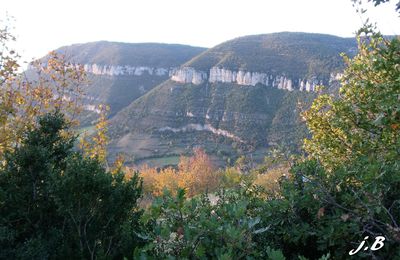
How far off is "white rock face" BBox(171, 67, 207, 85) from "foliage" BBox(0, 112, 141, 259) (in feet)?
416

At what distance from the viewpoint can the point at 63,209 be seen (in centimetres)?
468

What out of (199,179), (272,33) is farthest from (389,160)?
(272,33)

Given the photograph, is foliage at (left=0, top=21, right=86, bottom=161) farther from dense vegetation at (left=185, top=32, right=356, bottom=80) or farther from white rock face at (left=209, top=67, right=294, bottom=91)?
white rock face at (left=209, top=67, right=294, bottom=91)

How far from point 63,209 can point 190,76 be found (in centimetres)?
12989

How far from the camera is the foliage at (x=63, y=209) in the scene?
183 inches

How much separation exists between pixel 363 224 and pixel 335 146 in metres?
5.62

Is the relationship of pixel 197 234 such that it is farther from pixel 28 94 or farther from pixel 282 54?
pixel 282 54

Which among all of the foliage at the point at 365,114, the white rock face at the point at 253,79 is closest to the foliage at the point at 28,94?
the foliage at the point at 365,114

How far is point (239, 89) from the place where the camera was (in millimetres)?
122062

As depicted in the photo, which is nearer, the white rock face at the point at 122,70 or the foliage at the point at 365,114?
the foliage at the point at 365,114

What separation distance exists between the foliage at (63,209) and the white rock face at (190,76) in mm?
126668

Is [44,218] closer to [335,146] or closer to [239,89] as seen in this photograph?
[335,146]

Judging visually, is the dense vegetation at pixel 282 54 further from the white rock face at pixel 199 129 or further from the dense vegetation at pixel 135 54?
the dense vegetation at pixel 135 54
